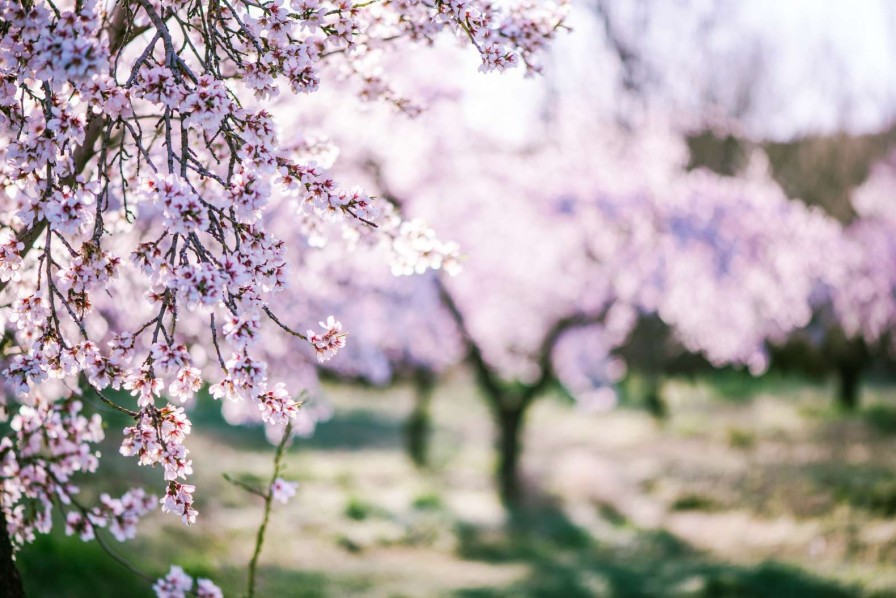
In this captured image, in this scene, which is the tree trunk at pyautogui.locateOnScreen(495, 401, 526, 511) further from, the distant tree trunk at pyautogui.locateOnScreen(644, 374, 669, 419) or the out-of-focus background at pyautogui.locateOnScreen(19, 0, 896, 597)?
the distant tree trunk at pyautogui.locateOnScreen(644, 374, 669, 419)

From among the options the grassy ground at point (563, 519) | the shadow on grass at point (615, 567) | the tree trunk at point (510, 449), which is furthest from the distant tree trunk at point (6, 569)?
the tree trunk at point (510, 449)

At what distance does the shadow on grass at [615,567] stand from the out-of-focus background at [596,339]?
60 millimetres

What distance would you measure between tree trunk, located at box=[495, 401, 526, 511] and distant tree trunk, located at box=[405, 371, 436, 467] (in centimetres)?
420

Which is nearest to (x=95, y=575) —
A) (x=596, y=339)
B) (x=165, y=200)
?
(x=165, y=200)

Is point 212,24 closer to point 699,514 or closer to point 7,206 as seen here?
point 7,206

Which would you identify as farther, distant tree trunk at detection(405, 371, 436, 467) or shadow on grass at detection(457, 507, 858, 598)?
distant tree trunk at detection(405, 371, 436, 467)

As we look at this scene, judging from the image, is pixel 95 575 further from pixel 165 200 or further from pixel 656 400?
pixel 656 400

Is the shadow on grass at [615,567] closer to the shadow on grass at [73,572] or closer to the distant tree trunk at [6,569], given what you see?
the shadow on grass at [73,572]

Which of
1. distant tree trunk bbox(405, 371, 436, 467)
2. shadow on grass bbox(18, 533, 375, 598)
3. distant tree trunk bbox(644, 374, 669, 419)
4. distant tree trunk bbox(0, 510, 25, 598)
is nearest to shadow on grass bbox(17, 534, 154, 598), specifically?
shadow on grass bbox(18, 533, 375, 598)

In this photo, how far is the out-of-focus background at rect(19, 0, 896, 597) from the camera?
31.5 feet

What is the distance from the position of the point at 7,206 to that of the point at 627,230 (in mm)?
11735

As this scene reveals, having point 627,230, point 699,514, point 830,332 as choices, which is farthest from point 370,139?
point 830,332

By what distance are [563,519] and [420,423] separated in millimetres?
6619

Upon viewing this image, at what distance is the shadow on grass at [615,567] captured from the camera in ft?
29.1
